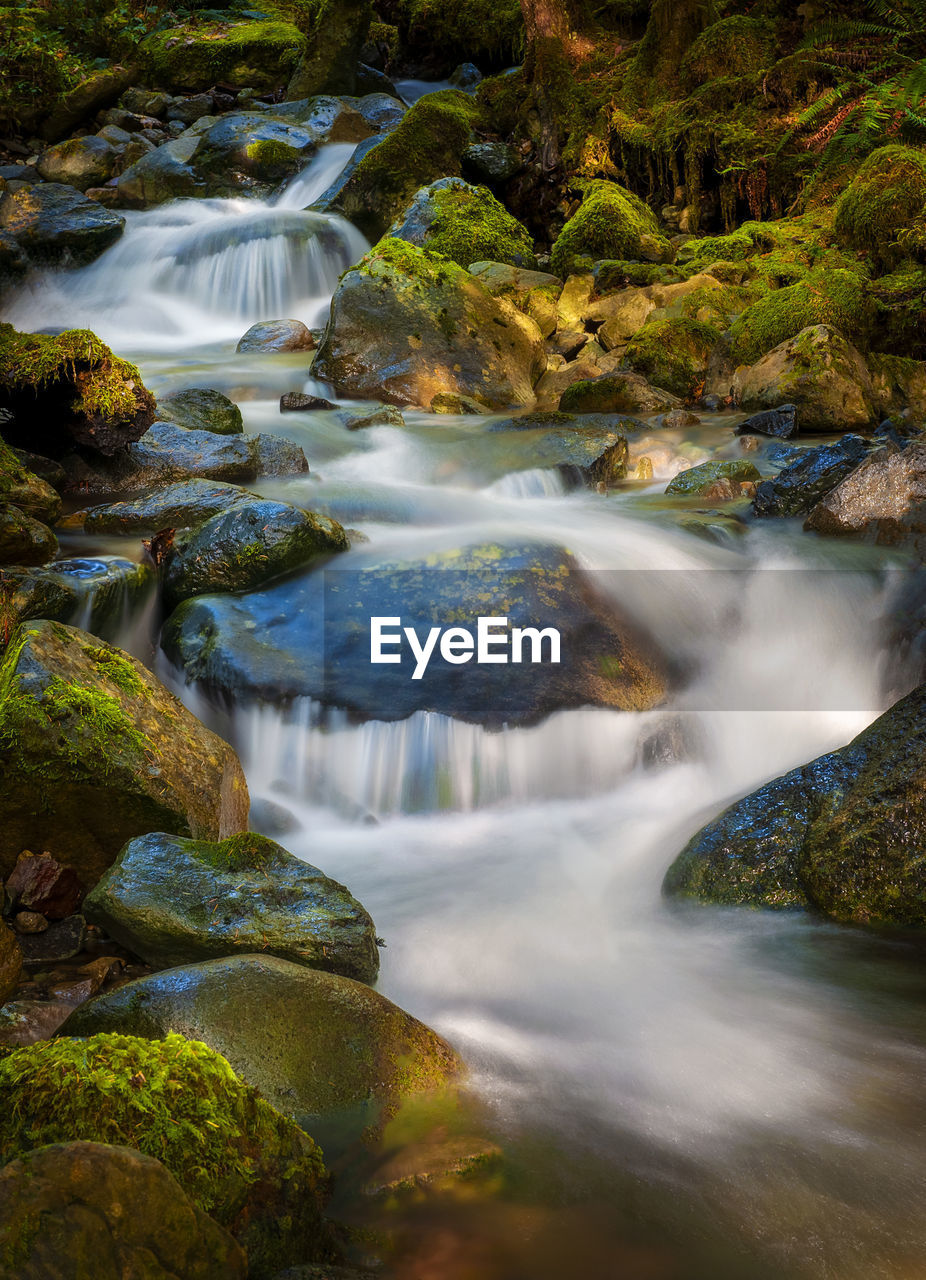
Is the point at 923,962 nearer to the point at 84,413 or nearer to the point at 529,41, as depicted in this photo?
the point at 84,413

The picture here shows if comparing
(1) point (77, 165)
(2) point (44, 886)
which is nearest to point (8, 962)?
(2) point (44, 886)

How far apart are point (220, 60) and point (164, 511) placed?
20.0 meters

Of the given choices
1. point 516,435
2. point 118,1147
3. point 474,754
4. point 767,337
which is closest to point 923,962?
point 474,754

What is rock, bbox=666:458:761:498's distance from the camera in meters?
7.38

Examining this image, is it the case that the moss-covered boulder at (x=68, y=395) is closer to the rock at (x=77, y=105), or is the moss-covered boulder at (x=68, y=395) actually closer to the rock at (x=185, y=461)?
the rock at (x=185, y=461)

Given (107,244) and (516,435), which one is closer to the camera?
(516,435)

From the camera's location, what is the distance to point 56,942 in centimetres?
297

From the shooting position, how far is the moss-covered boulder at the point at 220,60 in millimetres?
20969

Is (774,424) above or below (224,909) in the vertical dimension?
above

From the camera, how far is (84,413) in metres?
6.69

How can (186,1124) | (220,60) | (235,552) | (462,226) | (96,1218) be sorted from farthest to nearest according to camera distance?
(220,60) → (462,226) → (235,552) → (186,1124) → (96,1218)

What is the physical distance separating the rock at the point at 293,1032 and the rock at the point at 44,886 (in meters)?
0.85

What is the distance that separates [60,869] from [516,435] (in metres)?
6.12

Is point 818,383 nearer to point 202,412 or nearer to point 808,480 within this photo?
point 808,480
